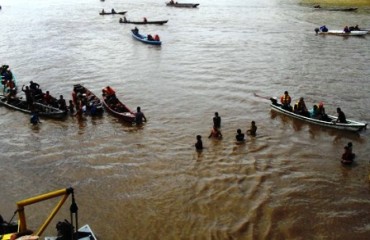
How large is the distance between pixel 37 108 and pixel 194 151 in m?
10.2

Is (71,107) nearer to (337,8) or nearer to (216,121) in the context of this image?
(216,121)

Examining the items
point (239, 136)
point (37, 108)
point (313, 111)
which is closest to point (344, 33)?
point (313, 111)

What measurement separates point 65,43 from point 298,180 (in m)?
35.0

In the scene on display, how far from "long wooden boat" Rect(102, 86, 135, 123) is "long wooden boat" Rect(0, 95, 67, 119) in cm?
240

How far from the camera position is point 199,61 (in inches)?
1357

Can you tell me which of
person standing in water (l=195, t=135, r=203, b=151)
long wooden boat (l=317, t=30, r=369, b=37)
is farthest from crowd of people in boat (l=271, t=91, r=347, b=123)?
long wooden boat (l=317, t=30, r=369, b=37)

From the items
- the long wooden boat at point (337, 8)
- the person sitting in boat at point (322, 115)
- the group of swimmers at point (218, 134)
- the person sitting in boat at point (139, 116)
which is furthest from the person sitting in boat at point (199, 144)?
the long wooden boat at point (337, 8)

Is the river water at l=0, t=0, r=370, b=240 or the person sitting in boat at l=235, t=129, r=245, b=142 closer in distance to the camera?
the river water at l=0, t=0, r=370, b=240

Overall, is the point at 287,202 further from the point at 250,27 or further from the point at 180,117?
the point at 250,27

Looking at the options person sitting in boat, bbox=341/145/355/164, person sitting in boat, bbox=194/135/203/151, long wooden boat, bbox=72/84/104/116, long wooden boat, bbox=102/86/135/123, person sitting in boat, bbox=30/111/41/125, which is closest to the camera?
person sitting in boat, bbox=341/145/355/164

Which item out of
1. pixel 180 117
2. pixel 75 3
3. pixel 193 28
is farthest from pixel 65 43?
pixel 75 3

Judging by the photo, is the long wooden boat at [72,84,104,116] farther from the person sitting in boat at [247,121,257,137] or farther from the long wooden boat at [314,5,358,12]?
the long wooden boat at [314,5,358,12]

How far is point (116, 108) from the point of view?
22.0m

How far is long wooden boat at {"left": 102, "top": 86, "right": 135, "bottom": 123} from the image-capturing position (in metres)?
20.9
